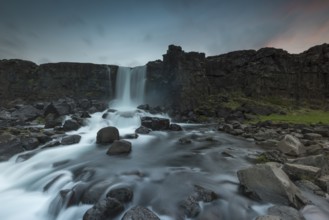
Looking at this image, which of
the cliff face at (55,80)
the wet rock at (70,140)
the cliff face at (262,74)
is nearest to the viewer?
the wet rock at (70,140)

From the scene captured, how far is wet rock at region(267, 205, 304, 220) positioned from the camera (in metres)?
6.20

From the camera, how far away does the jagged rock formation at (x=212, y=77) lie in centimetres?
4731

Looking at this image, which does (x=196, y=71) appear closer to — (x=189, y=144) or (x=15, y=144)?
(x=189, y=144)

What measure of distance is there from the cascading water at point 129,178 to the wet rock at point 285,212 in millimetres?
422

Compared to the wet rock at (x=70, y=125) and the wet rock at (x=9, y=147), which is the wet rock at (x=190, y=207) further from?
the wet rock at (x=70, y=125)

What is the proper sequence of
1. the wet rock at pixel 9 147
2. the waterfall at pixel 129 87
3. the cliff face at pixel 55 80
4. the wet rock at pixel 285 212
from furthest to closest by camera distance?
the cliff face at pixel 55 80 < the waterfall at pixel 129 87 < the wet rock at pixel 9 147 < the wet rock at pixel 285 212

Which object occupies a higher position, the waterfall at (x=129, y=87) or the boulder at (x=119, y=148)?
the waterfall at (x=129, y=87)

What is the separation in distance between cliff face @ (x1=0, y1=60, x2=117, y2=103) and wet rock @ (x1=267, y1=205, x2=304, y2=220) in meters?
45.6

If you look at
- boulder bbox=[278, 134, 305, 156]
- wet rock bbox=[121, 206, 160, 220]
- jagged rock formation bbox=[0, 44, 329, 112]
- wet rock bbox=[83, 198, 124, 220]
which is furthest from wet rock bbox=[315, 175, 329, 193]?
jagged rock formation bbox=[0, 44, 329, 112]

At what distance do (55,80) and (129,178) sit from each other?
155ft

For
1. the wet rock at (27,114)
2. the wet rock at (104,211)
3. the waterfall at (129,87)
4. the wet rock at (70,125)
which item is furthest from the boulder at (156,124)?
the waterfall at (129,87)

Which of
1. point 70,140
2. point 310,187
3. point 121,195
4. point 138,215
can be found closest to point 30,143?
point 70,140

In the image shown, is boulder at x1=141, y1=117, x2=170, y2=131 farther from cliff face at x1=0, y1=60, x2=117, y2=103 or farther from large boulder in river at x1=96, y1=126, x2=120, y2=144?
cliff face at x1=0, y1=60, x2=117, y2=103

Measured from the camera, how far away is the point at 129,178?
390 inches
